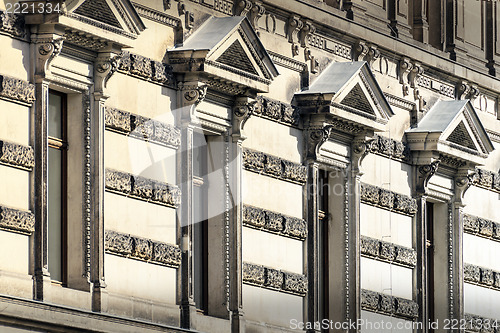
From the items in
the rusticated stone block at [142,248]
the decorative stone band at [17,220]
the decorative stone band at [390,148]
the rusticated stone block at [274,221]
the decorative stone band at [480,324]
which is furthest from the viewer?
the decorative stone band at [480,324]

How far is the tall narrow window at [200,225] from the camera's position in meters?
24.4

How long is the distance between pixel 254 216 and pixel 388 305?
385cm

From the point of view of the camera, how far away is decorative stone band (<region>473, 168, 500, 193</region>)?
30.6 m

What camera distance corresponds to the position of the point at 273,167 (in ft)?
83.8

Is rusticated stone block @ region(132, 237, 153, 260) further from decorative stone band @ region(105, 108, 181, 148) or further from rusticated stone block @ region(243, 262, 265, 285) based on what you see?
rusticated stone block @ region(243, 262, 265, 285)

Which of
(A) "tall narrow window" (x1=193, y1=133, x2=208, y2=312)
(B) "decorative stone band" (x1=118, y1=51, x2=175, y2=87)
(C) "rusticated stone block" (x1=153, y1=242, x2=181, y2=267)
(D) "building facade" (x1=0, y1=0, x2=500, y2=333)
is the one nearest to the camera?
(D) "building facade" (x1=0, y1=0, x2=500, y2=333)

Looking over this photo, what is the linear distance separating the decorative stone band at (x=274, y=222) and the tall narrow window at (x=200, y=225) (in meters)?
0.59

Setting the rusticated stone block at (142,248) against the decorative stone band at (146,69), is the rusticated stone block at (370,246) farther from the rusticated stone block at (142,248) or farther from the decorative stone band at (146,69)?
the rusticated stone block at (142,248)

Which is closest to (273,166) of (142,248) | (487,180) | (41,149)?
(142,248)

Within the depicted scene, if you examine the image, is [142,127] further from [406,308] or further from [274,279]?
[406,308]

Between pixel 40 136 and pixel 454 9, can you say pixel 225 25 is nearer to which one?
pixel 40 136

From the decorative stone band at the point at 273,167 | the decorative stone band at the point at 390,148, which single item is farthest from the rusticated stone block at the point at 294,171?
the decorative stone band at the point at 390,148

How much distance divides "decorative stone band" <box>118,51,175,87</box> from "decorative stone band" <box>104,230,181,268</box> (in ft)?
6.40

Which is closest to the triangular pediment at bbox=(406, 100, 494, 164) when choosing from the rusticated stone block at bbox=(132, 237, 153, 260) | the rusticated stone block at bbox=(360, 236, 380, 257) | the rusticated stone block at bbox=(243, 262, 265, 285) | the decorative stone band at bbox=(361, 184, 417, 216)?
the decorative stone band at bbox=(361, 184, 417, 216)
